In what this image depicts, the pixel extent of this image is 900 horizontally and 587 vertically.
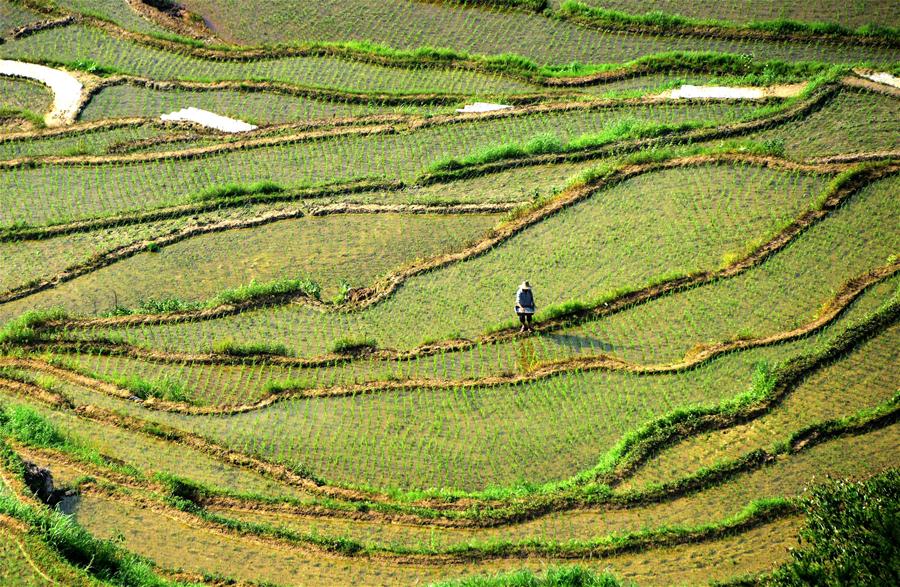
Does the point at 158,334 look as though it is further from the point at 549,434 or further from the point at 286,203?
the point at 549,434

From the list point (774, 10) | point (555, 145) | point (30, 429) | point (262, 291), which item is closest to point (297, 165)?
point (262, 291)

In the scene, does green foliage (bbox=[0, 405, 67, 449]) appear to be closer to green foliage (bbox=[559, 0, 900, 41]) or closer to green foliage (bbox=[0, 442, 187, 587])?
green foliage (bbox=[0, 442, 187, 587])

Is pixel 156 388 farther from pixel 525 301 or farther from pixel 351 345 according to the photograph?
pixel 525 301

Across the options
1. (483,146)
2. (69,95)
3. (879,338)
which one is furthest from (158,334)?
(879,338)

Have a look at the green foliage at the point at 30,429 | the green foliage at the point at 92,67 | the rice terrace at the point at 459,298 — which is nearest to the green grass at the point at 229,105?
the rice terrace at the point at 459,298

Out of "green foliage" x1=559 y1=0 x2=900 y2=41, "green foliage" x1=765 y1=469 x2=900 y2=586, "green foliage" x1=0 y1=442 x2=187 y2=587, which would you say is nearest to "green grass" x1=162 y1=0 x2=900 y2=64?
"green foliage" x1=559 y1=0 x2=900 y2=41

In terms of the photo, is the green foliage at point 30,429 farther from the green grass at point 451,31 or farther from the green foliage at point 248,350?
the green grass at point 451,31
